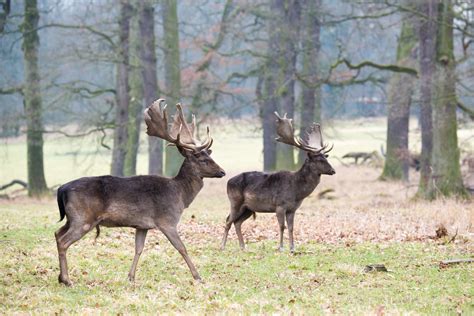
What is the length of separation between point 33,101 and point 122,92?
9.66ft

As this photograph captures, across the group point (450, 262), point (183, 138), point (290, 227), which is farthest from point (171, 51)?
point (450, 262)

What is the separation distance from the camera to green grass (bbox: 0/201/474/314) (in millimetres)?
9148

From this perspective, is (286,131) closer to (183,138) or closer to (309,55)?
(183,138)

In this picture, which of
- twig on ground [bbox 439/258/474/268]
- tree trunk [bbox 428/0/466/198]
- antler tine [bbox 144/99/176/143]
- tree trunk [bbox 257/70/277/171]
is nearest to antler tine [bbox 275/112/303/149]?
antler tine [bbox 144/99/176/143]

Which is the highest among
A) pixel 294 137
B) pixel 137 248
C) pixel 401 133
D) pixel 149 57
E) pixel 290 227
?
pixel 149 57

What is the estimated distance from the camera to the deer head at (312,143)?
14.3 metres

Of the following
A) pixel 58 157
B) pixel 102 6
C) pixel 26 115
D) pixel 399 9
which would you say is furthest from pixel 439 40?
pixel 58 157

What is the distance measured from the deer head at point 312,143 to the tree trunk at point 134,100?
14.4 metres

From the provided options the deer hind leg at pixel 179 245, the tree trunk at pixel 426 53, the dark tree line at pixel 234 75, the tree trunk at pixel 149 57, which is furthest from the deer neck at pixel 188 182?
the tree trunk at pixel 149 57

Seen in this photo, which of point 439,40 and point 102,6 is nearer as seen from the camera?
point 439,40

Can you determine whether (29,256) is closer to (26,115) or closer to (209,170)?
(209,170)

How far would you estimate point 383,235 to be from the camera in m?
15.4

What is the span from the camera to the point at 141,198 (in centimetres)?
1080

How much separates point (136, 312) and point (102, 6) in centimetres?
2027
